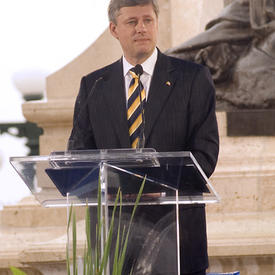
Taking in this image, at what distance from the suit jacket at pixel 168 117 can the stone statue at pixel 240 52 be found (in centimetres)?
345

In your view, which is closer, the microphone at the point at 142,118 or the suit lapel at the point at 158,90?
the microphone at the point at 142,118

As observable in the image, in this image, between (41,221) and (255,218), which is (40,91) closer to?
(41,221)

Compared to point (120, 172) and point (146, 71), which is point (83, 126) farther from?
point (120, 172)

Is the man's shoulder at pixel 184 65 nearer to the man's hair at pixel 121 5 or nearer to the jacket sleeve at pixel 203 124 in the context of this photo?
the jacket sleeve at pixel 203 124

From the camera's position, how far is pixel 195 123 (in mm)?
3438

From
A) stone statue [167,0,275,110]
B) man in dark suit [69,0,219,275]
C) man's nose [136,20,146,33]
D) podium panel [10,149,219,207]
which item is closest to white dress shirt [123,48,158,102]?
man in dark suit [69,0,219,275]

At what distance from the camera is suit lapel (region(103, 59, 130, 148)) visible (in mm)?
3461

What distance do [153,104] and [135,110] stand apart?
8 centimetres

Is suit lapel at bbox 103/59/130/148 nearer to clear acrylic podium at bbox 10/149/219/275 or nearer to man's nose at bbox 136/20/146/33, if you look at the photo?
man's nose at bbox 136/20/146/33

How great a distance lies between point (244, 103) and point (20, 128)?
5418 millimetres

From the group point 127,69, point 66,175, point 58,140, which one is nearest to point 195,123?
point 127,69

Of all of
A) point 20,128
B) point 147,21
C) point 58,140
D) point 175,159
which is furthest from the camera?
point 20,128

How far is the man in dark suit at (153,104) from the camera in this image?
3361 millimetres

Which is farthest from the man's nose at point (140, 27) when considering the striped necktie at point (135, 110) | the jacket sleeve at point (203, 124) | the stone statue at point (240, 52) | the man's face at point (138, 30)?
the stone statue at point (240, 52)
